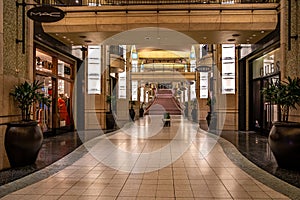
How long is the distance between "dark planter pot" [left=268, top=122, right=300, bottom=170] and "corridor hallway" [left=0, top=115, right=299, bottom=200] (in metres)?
0.48

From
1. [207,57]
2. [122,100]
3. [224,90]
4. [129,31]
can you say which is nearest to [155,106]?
[122,100]

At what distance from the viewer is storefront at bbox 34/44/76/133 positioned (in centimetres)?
974

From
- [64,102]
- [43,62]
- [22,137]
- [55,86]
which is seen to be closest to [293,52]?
[22,137]

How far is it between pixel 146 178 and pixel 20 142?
2.45m

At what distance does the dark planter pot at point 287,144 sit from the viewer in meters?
5.27

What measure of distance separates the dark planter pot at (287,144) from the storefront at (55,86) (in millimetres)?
6700

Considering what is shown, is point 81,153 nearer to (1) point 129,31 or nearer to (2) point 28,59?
(2) point 28,59

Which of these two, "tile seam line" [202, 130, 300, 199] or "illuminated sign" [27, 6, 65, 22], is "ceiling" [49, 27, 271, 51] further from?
"tile seam line" [202, 130, 300, 199]

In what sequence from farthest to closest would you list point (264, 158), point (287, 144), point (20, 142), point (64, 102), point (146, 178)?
point (64, 102)
point (264, 158)
point (20, 142)
point (287, 144)
point (146, 178)

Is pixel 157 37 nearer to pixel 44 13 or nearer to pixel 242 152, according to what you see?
pixel 44 13

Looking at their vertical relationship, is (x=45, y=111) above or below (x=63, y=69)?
below

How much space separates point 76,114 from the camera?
1306 cm

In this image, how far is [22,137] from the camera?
18.2 feet

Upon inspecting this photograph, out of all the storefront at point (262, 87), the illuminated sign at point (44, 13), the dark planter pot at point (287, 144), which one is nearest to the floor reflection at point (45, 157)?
the illuminated sign at point (44, 13)
